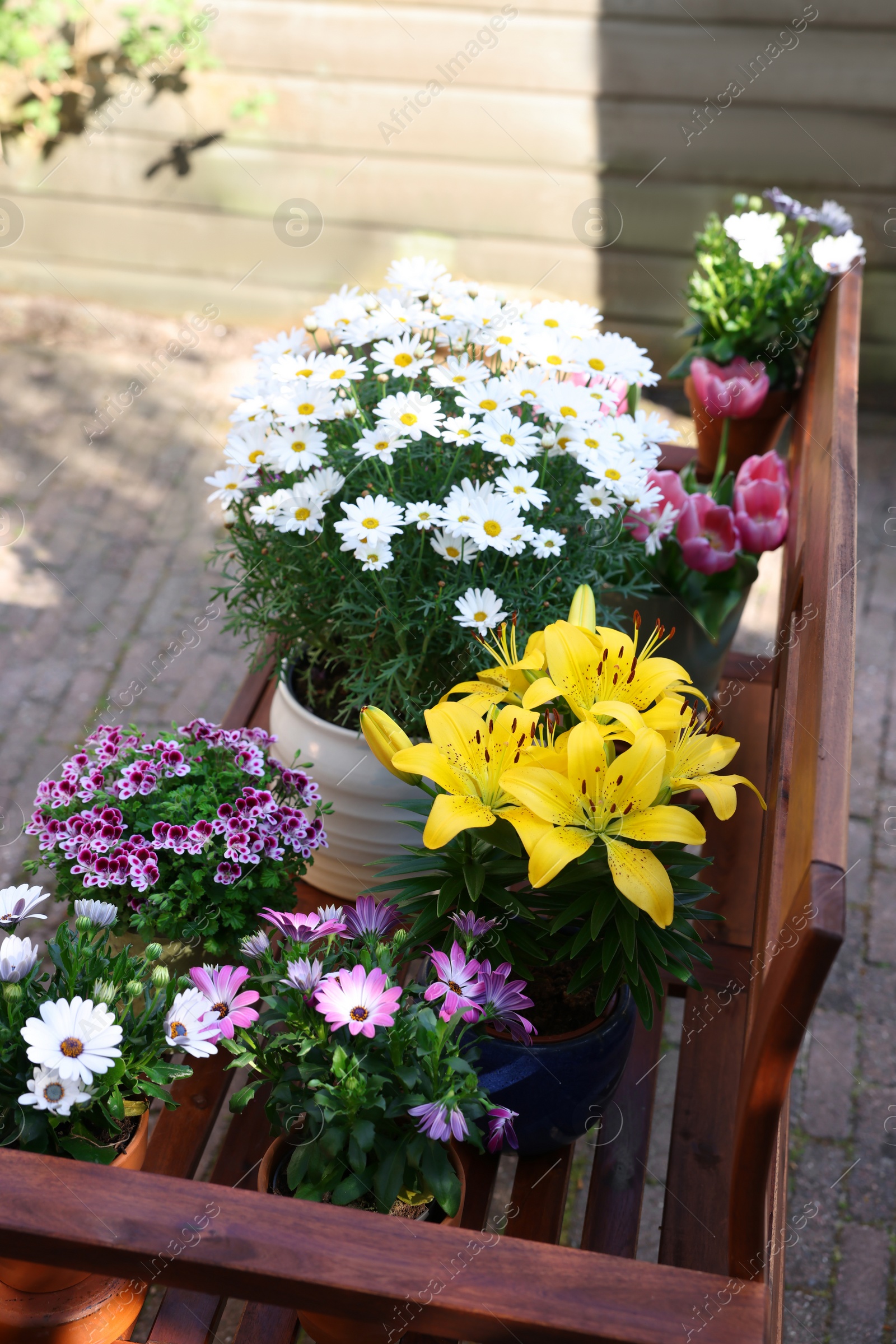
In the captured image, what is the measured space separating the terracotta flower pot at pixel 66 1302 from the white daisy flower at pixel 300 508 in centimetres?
61

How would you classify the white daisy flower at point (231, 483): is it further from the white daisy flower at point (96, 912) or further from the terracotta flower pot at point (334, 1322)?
the terracotta flower pot at point (334, 1322)

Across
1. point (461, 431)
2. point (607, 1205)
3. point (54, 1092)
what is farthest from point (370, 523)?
point (607, 1205)

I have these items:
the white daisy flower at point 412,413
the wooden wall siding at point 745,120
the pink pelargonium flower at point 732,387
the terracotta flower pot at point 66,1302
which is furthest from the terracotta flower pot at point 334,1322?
the wooden wall siding at point 745,120

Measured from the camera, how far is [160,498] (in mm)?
3641

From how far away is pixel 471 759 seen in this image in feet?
3.31

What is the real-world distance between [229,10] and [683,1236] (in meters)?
3.88

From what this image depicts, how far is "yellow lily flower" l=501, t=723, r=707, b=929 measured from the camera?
0.94 m

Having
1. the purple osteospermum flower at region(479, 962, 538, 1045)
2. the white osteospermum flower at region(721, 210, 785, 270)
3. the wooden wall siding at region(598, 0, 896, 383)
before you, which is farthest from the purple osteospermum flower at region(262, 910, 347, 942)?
the wooden wall siding at region(598, 0, 896, 383)

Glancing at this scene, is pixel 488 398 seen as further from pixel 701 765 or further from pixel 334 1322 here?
pixel 334 1322

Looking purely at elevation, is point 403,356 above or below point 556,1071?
above

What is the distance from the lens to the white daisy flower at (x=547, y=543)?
1.26 metres

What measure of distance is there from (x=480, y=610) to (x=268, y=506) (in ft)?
0.88

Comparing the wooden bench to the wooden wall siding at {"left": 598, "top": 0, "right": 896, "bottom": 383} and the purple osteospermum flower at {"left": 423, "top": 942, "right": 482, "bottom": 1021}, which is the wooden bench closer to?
the purple osteospermum flower at {"left": 423, "top": 942, "right": 482, "bottom": 1021}

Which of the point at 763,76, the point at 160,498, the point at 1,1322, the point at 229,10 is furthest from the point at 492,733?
the point at 229,10
